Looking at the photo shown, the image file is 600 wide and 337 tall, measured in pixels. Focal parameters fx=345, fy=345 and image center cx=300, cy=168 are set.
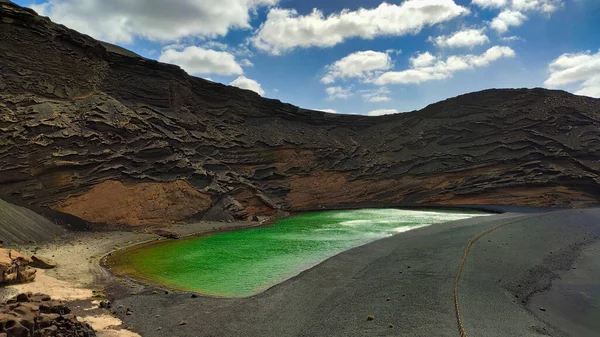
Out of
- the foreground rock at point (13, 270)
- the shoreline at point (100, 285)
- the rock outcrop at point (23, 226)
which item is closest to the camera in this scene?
the shoreline at point (100, 285)

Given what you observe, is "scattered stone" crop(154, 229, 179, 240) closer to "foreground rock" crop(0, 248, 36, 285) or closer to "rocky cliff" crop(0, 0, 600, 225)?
"rocky cliff" crop(0, 0, 600, 225)

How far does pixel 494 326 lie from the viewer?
27.2ft

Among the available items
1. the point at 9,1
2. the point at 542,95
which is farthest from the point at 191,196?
the point at 542,95

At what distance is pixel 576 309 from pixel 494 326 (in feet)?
14.3

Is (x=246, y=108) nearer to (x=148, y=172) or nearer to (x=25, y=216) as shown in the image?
(x=148, y=172)

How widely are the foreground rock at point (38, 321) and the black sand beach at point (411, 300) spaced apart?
1.92 m

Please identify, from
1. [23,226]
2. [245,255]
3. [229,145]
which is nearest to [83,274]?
[245,255]

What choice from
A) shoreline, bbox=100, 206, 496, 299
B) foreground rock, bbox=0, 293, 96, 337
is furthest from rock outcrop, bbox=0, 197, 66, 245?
foreground rock, bbox=0, 293, 96, 337

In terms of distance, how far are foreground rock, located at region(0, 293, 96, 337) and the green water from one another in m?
5.56

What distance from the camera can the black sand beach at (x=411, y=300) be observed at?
8.70 metres

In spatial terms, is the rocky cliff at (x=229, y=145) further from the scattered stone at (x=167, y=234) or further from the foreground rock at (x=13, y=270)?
the foreground rock at (x=13, y=270)

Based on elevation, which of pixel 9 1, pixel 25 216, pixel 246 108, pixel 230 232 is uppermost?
pixel 9 1

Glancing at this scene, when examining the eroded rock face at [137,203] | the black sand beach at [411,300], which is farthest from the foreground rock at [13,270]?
the eroded rock face at [137,203]

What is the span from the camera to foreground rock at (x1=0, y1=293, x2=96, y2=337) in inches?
244
